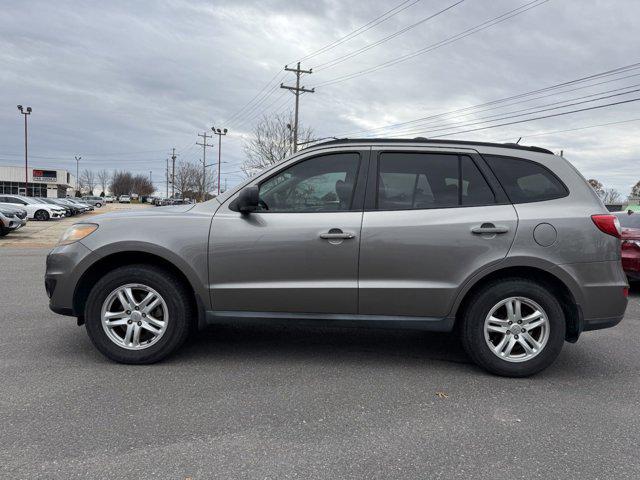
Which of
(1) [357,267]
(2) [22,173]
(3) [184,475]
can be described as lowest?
(3) [184,475]

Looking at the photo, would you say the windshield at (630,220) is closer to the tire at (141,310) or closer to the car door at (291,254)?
the car door at (291,254)

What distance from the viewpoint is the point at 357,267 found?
3768 millimetres

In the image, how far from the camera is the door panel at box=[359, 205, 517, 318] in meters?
3.74

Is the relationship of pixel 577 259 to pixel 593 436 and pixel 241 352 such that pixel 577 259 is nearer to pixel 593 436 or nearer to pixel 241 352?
pixel 593 436

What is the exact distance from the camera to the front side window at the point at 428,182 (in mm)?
3887

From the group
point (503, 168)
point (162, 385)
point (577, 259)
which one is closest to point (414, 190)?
point (503, 168)

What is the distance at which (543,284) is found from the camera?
3.88 meters

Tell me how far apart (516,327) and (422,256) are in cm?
94

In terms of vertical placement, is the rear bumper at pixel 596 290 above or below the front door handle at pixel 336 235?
below

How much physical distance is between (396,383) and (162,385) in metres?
1.77

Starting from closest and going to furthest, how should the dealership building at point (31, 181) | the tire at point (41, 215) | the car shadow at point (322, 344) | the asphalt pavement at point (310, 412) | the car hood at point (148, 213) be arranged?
1. the asphalt pavement at point (310, 412)
2. the car hood at point (148, 213)
3. the car shadow at point (322, 344)
4. the tire at point (41, 215)
5. the dealership building at point (31, 181)

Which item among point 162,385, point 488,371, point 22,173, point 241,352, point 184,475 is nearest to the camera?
point 184,475

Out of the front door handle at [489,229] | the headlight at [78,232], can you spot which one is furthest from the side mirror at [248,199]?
the front door handle at [489,229]

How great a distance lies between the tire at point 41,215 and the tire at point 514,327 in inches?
1229
